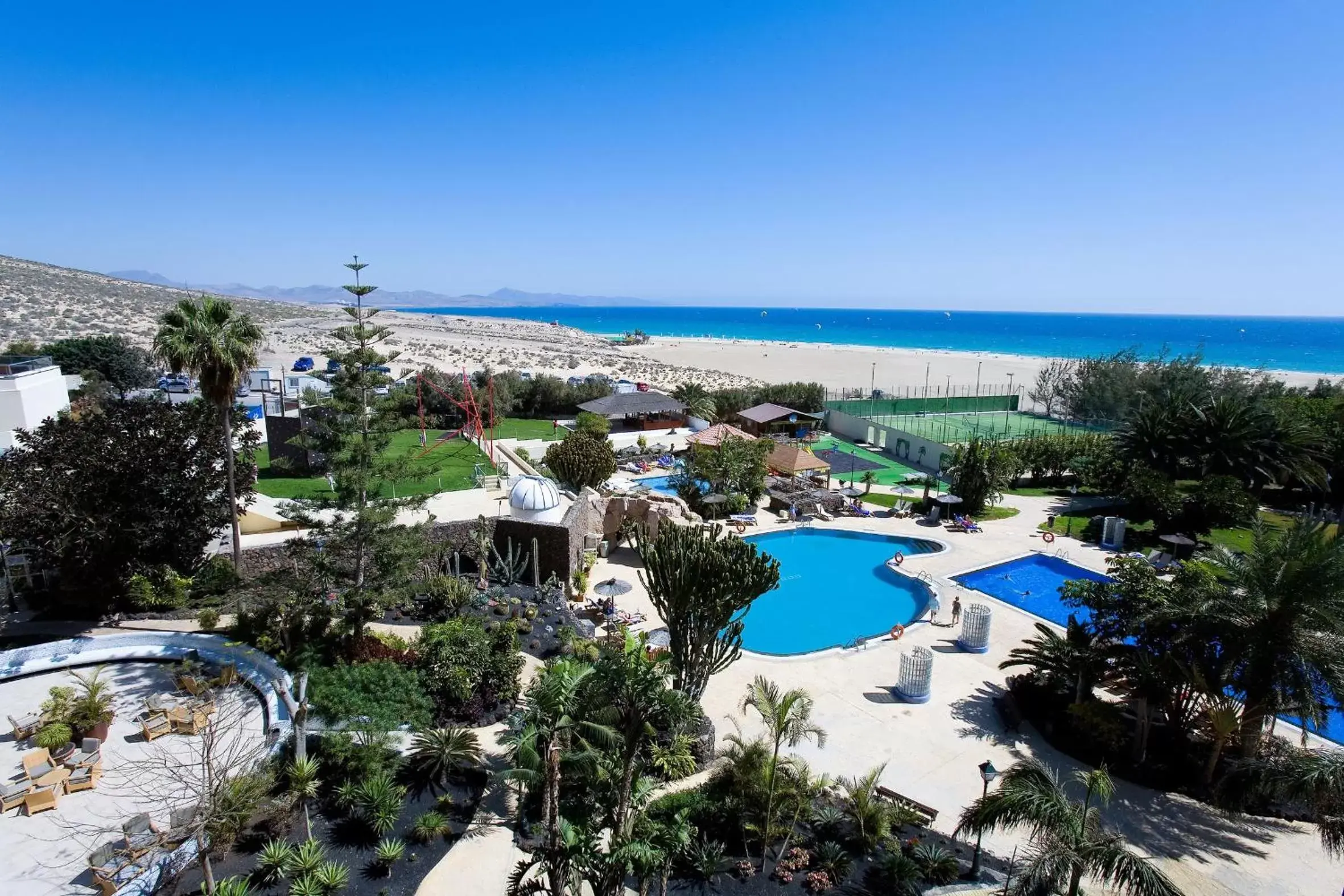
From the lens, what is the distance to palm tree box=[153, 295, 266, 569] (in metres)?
14.7

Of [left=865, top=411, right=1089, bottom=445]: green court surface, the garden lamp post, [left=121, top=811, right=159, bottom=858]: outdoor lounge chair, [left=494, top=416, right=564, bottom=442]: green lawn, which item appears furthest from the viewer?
[left=494, top=416, right=564, bottom=442]: green lawn

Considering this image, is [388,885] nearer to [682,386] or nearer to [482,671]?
[482,671]

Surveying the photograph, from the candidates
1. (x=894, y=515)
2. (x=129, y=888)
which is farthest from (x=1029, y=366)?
(x=129, y=888)

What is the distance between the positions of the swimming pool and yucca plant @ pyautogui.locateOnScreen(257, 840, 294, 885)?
17909 millimetres

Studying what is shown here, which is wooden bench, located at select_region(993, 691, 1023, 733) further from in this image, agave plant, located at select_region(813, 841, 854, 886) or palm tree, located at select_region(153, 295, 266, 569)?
palm tree, located at select_region(153, 295, 266, 569)

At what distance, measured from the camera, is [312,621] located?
14219 mm

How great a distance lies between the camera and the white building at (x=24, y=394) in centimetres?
2222

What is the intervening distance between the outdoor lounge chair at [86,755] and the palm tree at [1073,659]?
15.8 metres

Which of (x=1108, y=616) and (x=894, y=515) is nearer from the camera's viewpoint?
(x=1108, y=616)

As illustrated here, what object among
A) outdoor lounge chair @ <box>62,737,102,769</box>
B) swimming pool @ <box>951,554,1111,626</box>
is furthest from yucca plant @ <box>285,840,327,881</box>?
swimming pool @ <box>951,554,1111,626</box>

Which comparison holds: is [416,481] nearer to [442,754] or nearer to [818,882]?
[442,754]

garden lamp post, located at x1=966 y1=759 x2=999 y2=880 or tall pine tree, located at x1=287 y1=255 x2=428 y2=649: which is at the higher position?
tall pine tree, located at x1=287 y1=255 x2=428 y2=649

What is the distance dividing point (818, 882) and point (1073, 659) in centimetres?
711

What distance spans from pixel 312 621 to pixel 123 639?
A: 3954 millimetres
